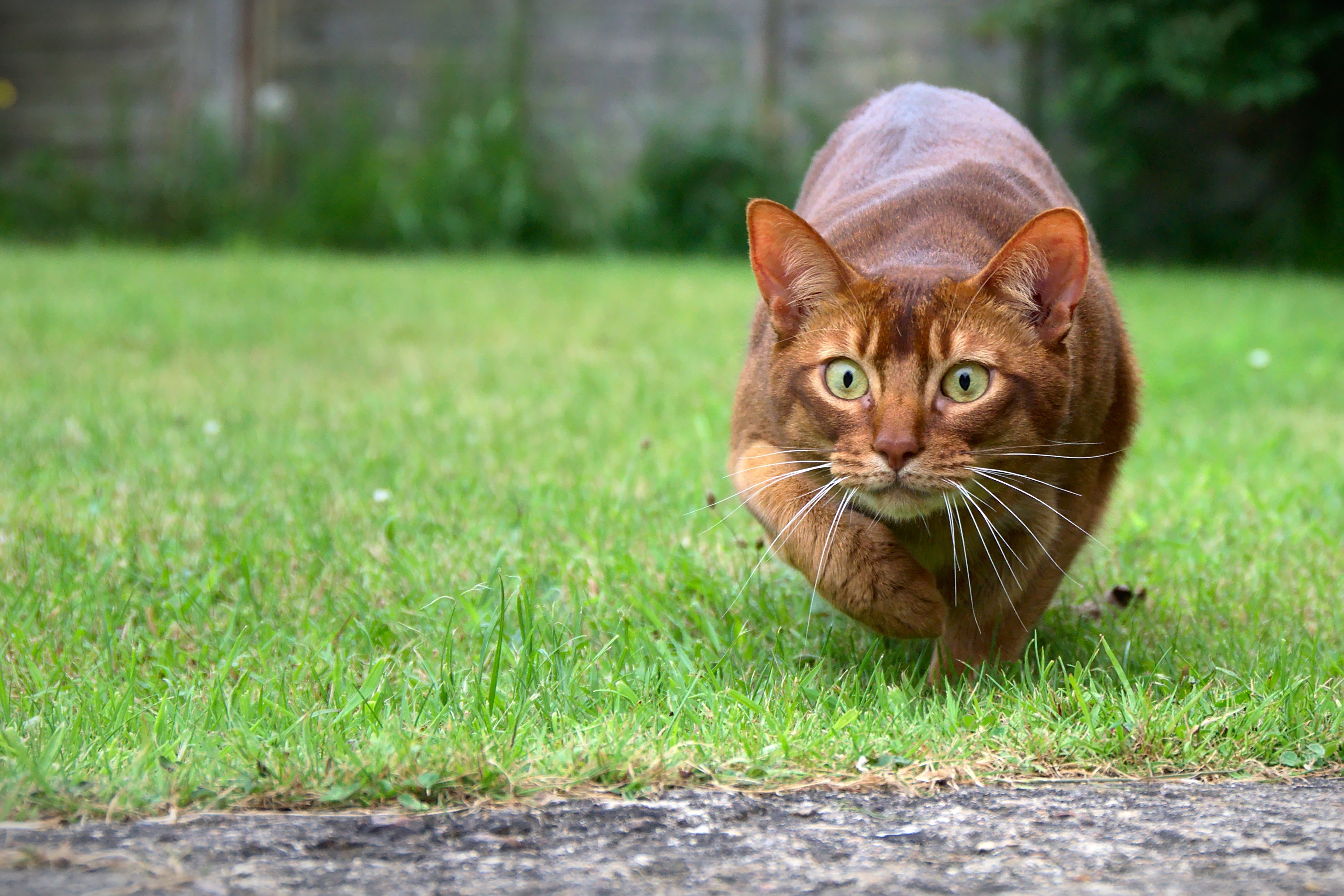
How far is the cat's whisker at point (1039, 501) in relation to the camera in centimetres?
205

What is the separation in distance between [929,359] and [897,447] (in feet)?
0.58

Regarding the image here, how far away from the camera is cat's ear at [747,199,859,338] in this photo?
213cm

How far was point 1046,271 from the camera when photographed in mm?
2111

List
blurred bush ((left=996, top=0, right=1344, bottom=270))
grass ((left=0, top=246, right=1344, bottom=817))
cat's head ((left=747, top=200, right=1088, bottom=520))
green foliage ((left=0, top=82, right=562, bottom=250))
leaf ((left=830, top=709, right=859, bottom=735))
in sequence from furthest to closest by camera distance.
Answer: green foliage ((left=0, top=82, right=562, bottom=250)) < blurred bush ((left=996, top=0, right=1344, bottom=270)) < cat's head ((left=747, top=200, right=1088, bottom=520)) < leaf ((left=830, top=709, right=859, bottom=735)) < grass ((left=0, top=246, right=1344, bottom=817))

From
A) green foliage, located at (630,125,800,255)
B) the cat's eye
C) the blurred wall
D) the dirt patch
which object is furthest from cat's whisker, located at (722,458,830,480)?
the blurred wall

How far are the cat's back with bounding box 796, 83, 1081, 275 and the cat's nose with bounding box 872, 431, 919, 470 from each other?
38 cm

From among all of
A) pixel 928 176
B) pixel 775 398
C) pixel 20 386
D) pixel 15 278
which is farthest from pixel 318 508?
pixel 15 278

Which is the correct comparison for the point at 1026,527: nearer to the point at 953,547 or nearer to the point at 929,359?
the point at 953,547

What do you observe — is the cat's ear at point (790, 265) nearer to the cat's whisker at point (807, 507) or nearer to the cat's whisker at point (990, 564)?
the cat's whisker at point (807, 507)

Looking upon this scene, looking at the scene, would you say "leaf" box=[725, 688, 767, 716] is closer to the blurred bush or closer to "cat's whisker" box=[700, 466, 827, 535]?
"cat's whisker" box=[700, 466, 827, 535]

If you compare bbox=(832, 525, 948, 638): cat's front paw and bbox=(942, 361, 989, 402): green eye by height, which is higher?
bbox=(942, 361, 989, 402): green eye

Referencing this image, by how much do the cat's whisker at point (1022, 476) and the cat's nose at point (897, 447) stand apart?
0.10 metres

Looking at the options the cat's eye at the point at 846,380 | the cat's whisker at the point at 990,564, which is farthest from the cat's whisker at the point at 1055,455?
the cat's eye at the point at 846,380

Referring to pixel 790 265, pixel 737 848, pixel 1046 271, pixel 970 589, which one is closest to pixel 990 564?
pixel 970 589
